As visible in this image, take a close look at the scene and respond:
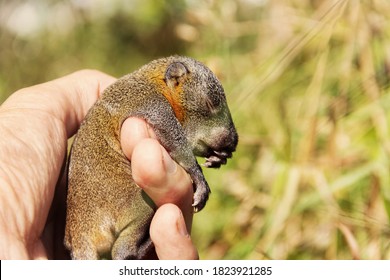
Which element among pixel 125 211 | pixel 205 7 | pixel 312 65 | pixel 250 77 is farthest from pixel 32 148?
pixel 205 7

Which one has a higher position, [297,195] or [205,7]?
[205,7]

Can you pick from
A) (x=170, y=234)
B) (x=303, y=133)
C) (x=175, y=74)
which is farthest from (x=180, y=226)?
(x=303, y=133)

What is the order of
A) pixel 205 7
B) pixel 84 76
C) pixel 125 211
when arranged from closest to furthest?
pixel 125 211 → pixel 84 76 → pixel 205 7

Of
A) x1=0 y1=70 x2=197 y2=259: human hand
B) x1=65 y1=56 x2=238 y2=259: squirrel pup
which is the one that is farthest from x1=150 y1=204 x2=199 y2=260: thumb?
x1=65 y1=56 x2=238 y2=259: squirrel pup

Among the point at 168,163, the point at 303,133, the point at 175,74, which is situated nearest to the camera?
the point at 168,163

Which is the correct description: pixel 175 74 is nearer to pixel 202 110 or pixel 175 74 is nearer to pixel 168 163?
pixel 202 110

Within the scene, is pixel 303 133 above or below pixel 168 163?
below

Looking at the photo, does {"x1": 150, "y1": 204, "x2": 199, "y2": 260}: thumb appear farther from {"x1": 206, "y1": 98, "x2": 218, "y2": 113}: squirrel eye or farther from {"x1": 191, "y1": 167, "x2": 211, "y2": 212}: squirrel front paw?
{"x1": 206, "y1": 98, "x2": 218, "y2": 113}: squirrel eye

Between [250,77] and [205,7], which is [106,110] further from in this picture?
[205,7]
